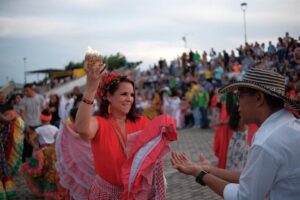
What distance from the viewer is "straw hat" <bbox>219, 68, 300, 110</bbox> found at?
2.02 meters

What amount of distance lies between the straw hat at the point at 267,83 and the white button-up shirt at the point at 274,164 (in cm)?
13

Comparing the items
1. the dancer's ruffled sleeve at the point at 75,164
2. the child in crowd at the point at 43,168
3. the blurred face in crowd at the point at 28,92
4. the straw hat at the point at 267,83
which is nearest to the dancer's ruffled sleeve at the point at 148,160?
the straw hat at the point at 267,83

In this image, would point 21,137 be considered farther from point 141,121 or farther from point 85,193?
point 141,121

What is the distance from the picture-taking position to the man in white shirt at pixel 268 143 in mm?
1845

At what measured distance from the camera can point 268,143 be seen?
1.84m

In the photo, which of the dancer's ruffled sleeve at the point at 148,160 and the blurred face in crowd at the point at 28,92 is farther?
the blurred face in crowd at the point at 28,92

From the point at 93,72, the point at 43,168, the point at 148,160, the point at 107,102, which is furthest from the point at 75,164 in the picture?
the point at 43,168

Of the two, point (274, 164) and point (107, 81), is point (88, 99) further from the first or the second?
point (274, 164)

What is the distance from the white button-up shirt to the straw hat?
0.13 m

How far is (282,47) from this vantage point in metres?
17.1

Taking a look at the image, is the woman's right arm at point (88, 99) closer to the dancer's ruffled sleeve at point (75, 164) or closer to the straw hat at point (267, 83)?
the straw hat at point (267, 83)

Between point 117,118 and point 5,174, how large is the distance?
4223 millimetres

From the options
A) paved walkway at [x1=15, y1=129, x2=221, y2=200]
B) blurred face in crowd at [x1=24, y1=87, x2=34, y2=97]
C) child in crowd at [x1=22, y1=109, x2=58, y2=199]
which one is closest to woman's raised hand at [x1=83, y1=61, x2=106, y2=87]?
paved walkway at [x1=15, y1=129, x2=221, y2=200]

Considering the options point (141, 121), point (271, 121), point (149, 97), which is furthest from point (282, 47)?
point (271, 121)
